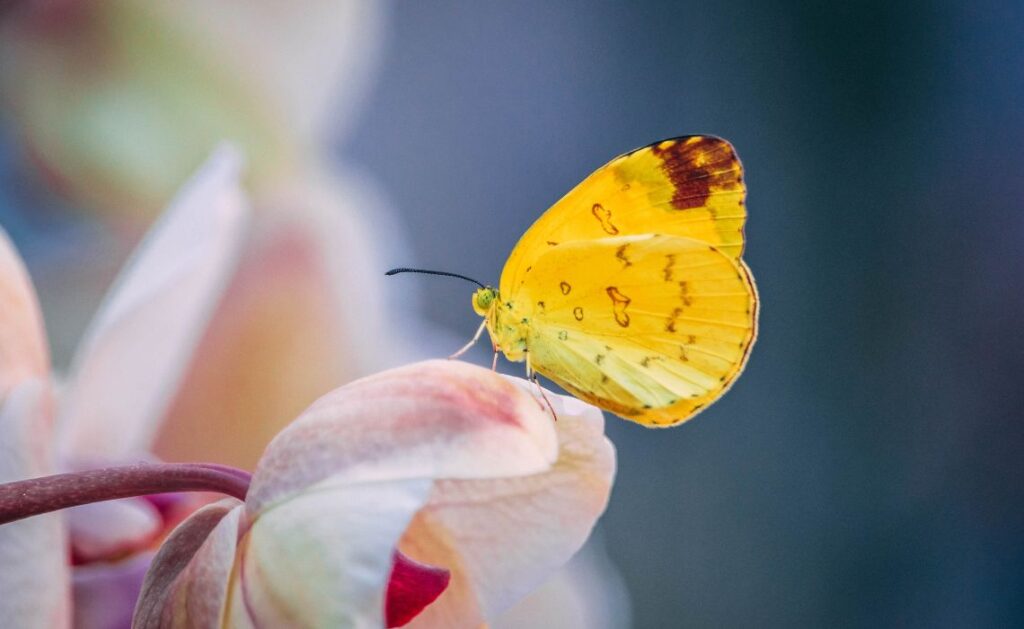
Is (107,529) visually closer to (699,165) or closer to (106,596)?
(106,596)

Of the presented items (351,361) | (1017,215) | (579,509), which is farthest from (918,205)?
(579,509)

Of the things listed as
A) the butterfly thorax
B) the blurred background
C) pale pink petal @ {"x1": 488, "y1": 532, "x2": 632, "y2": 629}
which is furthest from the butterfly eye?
the blurred background

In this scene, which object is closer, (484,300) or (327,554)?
(327,554)

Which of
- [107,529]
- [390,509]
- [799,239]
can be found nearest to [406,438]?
[390,509]

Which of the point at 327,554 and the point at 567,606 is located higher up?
the point at 327,554

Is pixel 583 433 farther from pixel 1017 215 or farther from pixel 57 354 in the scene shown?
pixel 1017 215

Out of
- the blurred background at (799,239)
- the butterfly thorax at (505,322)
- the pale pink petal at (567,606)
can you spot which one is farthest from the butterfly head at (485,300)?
the blurred background at (799,239)

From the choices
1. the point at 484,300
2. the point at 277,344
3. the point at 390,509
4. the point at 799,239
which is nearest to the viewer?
the point at 390,509

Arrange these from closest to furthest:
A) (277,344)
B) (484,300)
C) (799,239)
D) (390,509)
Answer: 1. (390,509)
2. (484,300)
3. (277,344)
4. (799,239)
